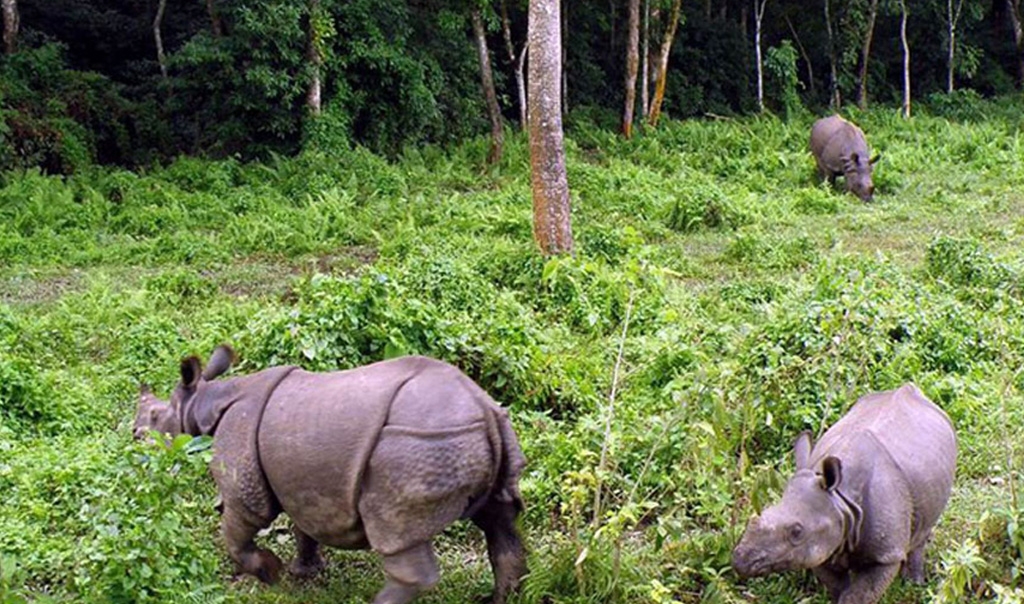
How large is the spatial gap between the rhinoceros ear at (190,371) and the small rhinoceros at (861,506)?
2799mm

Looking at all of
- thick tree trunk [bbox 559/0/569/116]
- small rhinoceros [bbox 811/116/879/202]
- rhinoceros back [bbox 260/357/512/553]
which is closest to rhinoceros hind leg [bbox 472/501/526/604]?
rhinoceros back [bbox 260/357/512/553]

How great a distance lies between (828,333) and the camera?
7918 mm

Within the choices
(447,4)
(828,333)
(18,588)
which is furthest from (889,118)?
(18,588)

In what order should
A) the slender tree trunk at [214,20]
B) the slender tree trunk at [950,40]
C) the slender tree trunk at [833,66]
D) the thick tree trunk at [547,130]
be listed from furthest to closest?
the slender tree trunk at [833,66] < the slender tree trunk at [950,40] < the slender tree trunk at [214,20] < the thick tree trunk at [547,130]

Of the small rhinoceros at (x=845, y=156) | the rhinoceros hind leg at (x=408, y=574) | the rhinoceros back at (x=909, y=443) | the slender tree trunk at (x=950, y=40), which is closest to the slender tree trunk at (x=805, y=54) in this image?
the slender tree trunk at (x=950, y=40)

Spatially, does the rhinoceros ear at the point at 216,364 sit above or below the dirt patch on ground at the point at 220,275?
above

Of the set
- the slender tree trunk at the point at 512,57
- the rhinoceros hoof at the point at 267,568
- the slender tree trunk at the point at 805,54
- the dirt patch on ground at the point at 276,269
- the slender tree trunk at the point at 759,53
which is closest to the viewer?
the rhinoceros hoof at the point at 267,568

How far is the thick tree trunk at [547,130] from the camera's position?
40.4 feet

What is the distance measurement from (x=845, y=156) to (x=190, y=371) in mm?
14537

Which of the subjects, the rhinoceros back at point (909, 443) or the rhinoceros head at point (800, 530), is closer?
the rhinoceros head at point (800, 530)

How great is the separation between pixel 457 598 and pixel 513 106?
22.0 meters

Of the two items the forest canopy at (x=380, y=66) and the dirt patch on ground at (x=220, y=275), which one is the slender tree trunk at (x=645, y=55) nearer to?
the forest canopy at (x=380, y=66)

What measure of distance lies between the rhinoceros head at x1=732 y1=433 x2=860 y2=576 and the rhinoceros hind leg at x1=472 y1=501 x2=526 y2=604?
3.56ft

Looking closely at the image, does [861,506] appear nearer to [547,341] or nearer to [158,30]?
[547,341]
